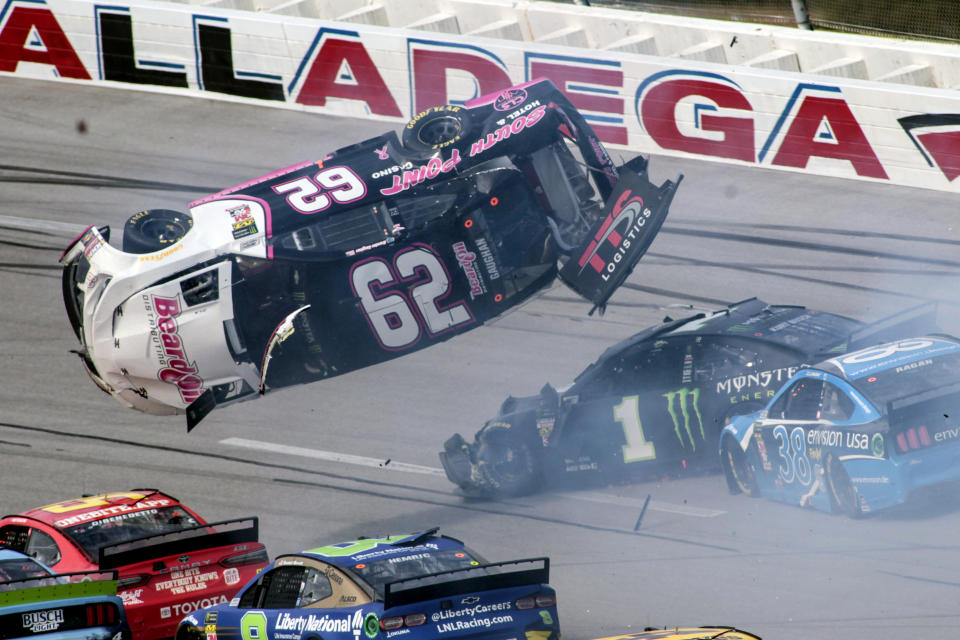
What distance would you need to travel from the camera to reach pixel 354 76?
22.5 m

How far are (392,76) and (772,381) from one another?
11747 mm

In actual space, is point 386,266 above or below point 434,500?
above

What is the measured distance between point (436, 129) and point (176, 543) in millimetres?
4636

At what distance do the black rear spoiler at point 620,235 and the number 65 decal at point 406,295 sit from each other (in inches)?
49.6

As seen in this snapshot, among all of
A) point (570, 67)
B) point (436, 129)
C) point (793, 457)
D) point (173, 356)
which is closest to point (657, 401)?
point (793, 457)

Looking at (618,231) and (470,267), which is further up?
(618,231)

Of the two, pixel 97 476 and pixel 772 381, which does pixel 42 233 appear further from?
pixel 772 381

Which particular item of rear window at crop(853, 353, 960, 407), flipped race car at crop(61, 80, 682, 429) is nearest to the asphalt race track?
rear window at crop(853, 353, 960, 407)

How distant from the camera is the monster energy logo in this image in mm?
12352

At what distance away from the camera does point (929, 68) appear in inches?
778

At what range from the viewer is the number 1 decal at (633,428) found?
12594 mm

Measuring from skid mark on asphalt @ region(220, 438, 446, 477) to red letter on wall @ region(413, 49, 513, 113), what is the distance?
26.9 feet

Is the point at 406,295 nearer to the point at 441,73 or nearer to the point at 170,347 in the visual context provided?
the point at 170,347

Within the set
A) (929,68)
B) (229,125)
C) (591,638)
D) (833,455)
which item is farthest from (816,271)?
(229,125)
